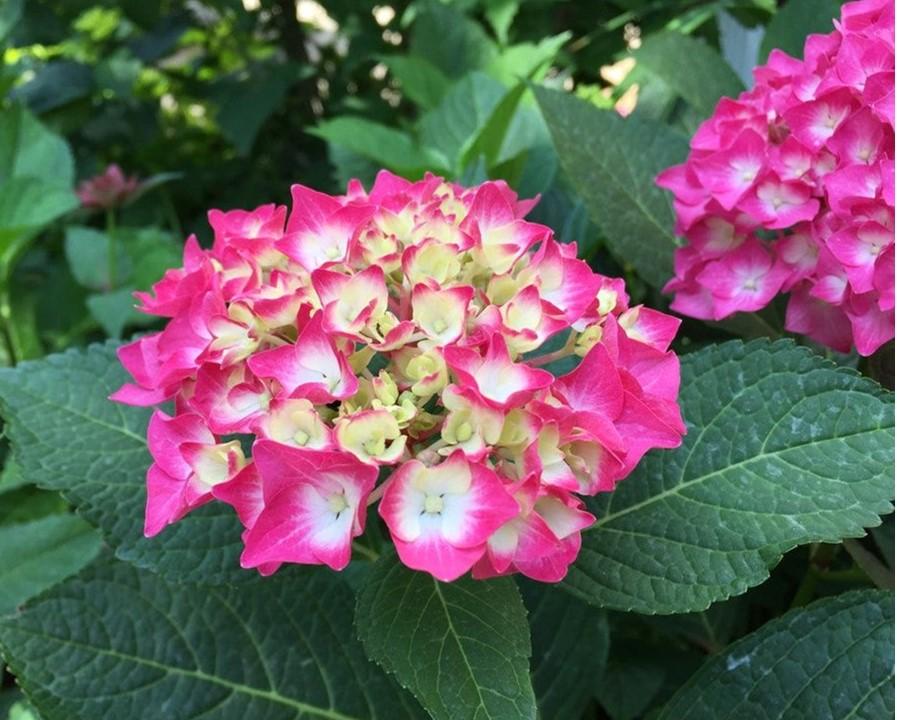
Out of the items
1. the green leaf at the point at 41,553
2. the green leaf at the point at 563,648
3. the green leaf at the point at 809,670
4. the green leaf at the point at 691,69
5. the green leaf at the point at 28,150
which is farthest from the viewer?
the green leaf at the point at 28,150

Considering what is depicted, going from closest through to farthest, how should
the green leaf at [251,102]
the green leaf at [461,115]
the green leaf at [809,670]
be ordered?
1. the green leaf at [809,670]
2. the green leaf at [461,115]
3. the green leaf at [251,102]

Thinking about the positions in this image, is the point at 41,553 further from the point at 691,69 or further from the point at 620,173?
the point at 691,69

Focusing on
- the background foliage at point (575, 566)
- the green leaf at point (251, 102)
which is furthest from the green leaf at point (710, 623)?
the green leaf at point (251, 102)

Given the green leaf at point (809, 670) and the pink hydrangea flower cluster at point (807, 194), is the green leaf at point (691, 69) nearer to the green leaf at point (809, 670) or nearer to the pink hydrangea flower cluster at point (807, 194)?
the pink hydrangea flower cluster at point (807, 194)

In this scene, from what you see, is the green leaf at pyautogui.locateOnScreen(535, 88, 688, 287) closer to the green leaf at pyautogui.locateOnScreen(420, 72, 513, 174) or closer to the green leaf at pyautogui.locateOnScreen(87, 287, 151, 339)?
the green leaf at pyautogui.locateOnScreen(420, 72, 513, 174)

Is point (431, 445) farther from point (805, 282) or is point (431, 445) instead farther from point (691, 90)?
point (691, 90)

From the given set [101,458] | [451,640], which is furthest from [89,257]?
[451,640]
